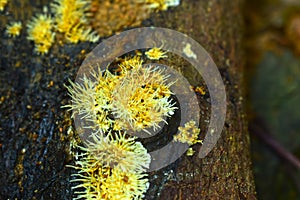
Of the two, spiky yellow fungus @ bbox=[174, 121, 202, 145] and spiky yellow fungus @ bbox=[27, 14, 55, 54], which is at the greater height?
spiky yellow fungus @ bbox=[27, 14, 55, 54]

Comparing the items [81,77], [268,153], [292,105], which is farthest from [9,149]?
[292,105]

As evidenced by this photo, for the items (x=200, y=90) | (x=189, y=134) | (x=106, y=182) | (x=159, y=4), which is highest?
(x=159, y=4)

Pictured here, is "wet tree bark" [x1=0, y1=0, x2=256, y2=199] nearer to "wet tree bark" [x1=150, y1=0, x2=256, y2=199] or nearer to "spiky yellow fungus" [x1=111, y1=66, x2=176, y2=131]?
"wet tree bark" [x1=150, y1=0, x2=256, y2=199]

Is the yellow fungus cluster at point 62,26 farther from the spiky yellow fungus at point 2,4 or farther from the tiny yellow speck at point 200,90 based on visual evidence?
the tiny yellow speck at point 200,90

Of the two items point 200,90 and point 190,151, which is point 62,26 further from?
point 190,151

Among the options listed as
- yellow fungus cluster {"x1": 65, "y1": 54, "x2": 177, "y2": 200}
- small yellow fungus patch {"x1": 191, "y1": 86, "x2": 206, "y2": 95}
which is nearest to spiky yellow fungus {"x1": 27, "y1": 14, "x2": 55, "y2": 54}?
yellow fungus cluster {"x1": 65, "y1": 54, "x2": 177, "y2": 200}

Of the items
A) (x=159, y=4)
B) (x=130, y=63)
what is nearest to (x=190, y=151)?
(x=130, y=63)

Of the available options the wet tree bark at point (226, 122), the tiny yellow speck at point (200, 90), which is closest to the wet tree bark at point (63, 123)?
the wet tree bark at point (226, 122)
